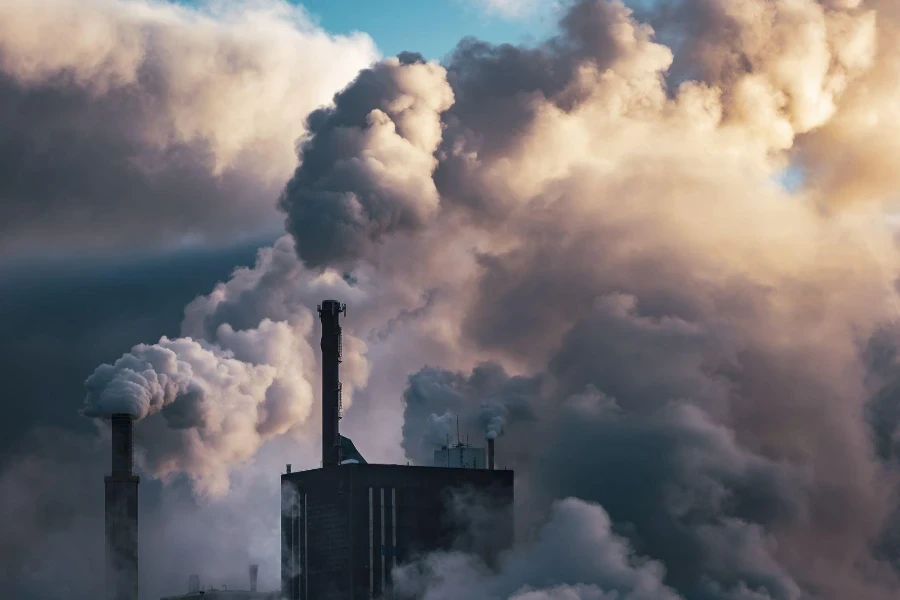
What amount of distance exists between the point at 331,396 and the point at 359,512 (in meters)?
10.0

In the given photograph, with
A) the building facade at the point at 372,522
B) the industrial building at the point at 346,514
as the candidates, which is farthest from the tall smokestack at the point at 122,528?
the building facade at the point at 372,522

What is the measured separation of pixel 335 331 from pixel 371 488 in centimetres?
1334

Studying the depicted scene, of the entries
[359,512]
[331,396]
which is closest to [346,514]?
[359,512]

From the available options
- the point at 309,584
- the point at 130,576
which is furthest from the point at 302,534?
the point at 130,576

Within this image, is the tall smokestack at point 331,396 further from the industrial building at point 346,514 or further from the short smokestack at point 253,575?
the short smokestack at point 253,575

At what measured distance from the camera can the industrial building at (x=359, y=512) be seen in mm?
139750

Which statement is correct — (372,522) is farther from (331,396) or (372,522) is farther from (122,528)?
(122,528)

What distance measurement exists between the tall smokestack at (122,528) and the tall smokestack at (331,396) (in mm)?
15721

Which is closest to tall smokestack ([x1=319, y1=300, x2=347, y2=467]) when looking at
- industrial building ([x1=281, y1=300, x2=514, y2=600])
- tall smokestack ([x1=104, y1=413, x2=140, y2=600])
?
industrial building ([x1=281, y1=300, x2=514, y2=600])

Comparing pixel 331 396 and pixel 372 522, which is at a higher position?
pixel 331 396

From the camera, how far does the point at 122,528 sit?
138750 mm

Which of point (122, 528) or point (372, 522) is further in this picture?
point (372, 522)

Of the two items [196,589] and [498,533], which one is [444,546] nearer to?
[498,533]

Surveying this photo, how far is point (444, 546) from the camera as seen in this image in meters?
143
